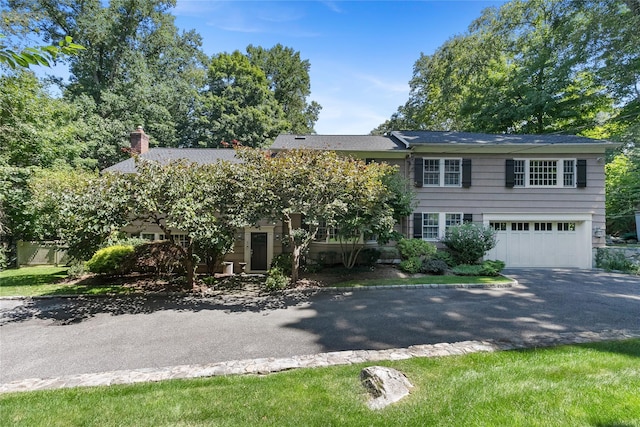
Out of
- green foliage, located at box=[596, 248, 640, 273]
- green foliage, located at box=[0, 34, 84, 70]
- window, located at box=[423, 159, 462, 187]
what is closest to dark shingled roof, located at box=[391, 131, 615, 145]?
window, located at box=[423, 159, 462, 187]

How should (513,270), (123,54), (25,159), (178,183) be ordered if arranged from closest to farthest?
(178,183) < (513,270) < (25,159) < (123,54)

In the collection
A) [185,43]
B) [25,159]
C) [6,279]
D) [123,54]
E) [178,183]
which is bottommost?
[6,279]

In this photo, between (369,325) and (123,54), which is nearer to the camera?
(369,325)

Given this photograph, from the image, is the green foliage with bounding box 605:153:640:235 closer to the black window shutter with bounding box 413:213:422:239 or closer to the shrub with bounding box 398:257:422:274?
the black window shutter with bounding box 413:213:422:239

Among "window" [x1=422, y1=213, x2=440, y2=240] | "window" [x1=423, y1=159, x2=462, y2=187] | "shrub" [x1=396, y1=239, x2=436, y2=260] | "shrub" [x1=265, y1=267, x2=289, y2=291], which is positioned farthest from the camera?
"window" [x1=423, y1=159, x2=462, y2=187]

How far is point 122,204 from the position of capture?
7973mm

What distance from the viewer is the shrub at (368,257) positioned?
12.7m

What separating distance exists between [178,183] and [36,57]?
283 inches

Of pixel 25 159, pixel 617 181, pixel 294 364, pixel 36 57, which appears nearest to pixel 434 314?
pixel 294 364

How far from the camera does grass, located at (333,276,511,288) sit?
394 inches

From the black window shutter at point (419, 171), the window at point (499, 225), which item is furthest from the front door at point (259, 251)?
the window at point (499, 225)

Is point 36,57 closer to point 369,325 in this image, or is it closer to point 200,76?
point 369,325

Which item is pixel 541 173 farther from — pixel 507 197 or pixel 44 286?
pixel 44 286

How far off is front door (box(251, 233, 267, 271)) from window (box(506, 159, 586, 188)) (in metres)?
11.9
